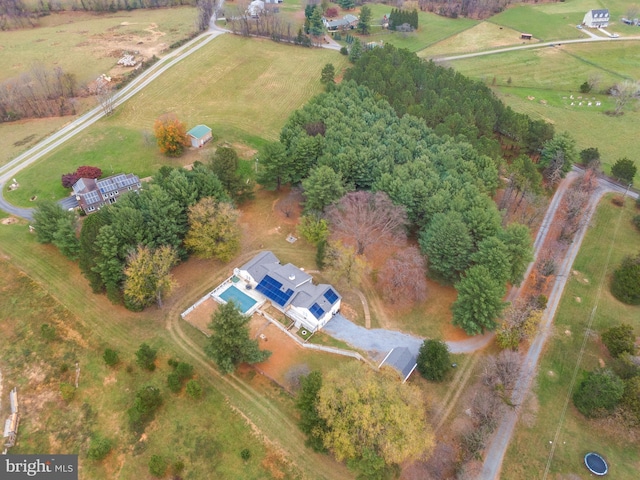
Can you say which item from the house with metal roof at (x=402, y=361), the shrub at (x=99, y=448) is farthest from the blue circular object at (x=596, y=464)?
the shrub at (x=99, y=448)

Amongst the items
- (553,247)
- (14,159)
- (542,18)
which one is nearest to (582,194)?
(553,247)

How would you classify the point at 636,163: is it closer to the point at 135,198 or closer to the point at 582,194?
the point at 582,194

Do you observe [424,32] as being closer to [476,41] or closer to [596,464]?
[476,41]

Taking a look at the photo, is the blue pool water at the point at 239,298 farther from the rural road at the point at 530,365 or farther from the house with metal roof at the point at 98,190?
the rural road at the point at 530,365

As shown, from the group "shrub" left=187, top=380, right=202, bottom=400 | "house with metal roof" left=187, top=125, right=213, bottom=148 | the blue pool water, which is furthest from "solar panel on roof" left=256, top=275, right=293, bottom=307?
"house with metal roof" left=187, top=125, right=213, bottom=148

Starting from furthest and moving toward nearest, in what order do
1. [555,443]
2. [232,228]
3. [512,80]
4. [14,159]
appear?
[512,80] < [14,159] < [232,228] < [555,443]
